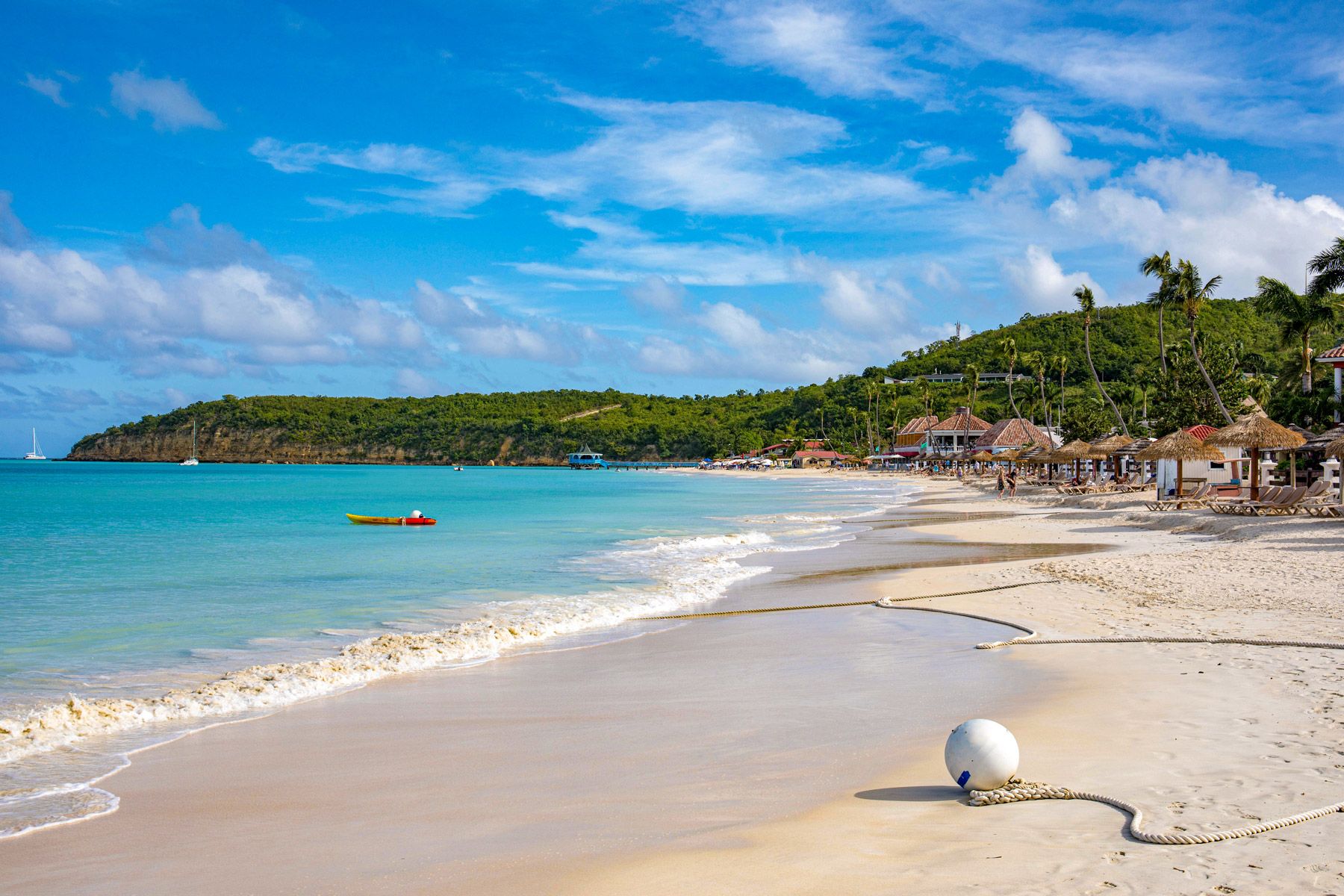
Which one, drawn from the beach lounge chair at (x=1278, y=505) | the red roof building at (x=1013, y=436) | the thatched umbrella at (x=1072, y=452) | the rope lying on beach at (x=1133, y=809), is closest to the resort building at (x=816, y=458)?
the red roof building at (x=1013, y=436)

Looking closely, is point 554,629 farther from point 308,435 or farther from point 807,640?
point 308,435

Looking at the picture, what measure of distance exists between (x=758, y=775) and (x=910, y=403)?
381ft

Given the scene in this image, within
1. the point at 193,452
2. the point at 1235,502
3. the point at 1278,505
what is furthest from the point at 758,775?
the point at 193,452

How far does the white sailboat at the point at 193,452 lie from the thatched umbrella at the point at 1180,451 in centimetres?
15481

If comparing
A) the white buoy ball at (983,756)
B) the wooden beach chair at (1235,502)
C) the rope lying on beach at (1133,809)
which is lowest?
the rope lying on beach at (1133,809)

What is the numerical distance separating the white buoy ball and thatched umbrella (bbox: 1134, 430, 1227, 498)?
85.9ft

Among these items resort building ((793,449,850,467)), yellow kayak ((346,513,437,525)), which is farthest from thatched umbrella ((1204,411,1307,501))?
resort building ((793,449,850,467))

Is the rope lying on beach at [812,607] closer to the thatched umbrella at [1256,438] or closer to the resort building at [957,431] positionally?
the thatched umbrella at [1256,438]

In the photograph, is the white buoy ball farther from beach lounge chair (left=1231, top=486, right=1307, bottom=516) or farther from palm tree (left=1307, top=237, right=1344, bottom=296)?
palm tree (left=1307, top=237, right=1344, bottom=296)

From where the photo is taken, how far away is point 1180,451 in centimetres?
2750

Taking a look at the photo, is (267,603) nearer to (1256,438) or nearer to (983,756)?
(983,756)

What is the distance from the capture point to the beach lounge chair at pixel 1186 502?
25.8 metres

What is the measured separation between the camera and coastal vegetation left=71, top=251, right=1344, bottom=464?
40.4 metres

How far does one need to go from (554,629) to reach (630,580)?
474 cm
